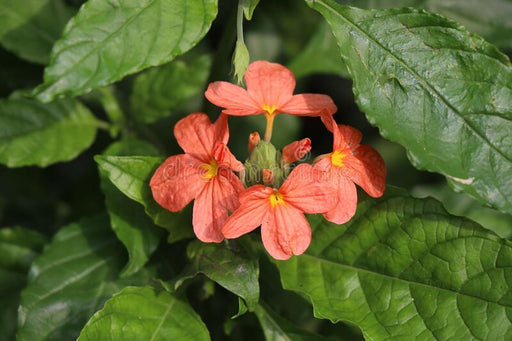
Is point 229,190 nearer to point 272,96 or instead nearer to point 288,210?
point 288,210

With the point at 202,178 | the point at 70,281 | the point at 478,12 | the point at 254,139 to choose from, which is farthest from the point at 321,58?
the point at 70,281

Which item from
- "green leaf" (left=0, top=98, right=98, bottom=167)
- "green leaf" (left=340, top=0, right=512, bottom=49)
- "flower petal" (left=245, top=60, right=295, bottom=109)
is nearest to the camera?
"flower petal" (left=245, top=60, right=295, bottom=109)

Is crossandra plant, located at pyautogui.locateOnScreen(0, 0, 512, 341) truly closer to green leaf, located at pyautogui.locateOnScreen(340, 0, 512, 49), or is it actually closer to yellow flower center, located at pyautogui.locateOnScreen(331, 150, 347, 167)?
yellow flower center, located at pyautogui.locateOnScreen(331, 150, 347, 167)

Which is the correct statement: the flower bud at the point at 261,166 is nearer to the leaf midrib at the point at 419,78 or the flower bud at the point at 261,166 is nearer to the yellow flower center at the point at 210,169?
the yellow flower center at the point at 210,169

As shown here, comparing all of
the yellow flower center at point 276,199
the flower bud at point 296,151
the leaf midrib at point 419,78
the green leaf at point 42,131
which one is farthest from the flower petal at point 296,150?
the green leaf at point 42,131

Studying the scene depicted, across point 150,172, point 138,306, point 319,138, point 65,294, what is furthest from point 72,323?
point 319,138

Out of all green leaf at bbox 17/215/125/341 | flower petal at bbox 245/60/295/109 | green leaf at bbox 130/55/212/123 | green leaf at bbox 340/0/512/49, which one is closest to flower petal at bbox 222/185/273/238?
flower petal at bbox 245/60/295/109
